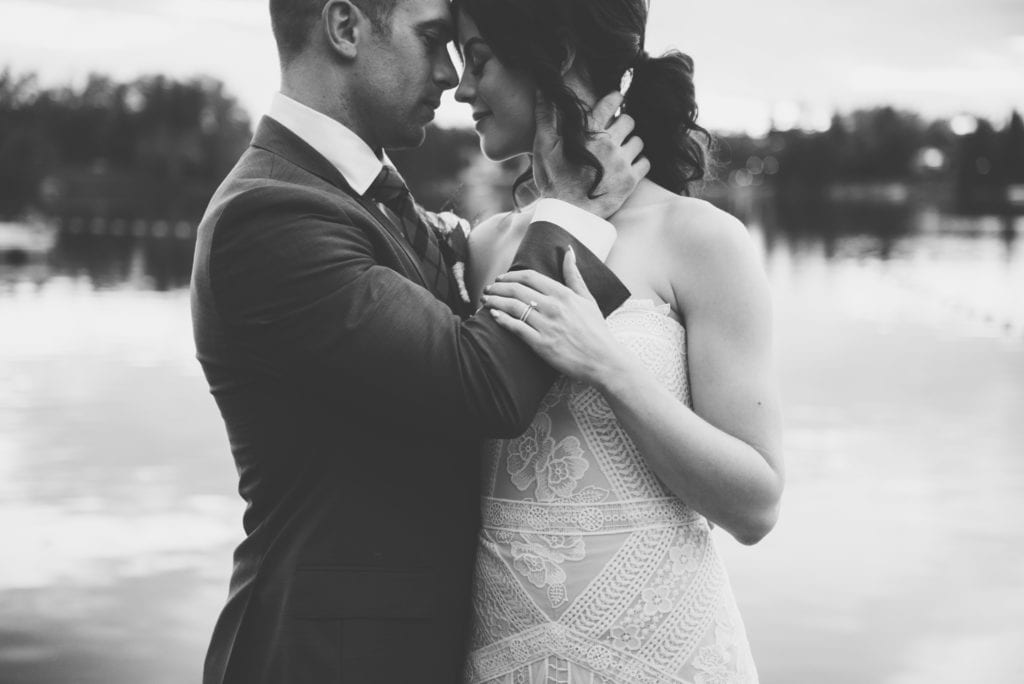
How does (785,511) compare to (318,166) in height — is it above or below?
below

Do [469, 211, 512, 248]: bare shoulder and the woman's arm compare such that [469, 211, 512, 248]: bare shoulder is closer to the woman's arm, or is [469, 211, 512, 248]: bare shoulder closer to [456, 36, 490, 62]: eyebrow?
[456, 36, 490, 62]: eyebrow

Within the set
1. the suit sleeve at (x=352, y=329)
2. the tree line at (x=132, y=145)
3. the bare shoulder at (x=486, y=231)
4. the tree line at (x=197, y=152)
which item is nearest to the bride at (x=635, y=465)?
the suit sleeve at (x=352, y=329)

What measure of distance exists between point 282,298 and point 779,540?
5.30 m

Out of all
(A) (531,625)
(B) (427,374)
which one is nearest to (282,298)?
(B) (427,374)

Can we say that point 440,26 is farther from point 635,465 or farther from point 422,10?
point 635,465

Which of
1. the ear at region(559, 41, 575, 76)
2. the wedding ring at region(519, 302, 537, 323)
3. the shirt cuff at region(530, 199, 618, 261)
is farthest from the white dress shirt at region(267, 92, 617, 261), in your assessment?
the ear at region(559, 41, 575, 76)

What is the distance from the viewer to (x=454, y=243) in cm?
282

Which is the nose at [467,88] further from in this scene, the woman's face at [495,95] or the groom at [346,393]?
the groom at [346,393]

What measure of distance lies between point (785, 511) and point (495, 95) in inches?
214

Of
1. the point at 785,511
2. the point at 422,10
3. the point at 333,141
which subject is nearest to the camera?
the point at 333,141

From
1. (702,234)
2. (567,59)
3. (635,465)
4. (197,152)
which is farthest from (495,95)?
(197,152)

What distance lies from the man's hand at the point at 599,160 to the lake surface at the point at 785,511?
10.4ft

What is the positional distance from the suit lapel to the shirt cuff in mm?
284

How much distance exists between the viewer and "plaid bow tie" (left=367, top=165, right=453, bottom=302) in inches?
96.4
